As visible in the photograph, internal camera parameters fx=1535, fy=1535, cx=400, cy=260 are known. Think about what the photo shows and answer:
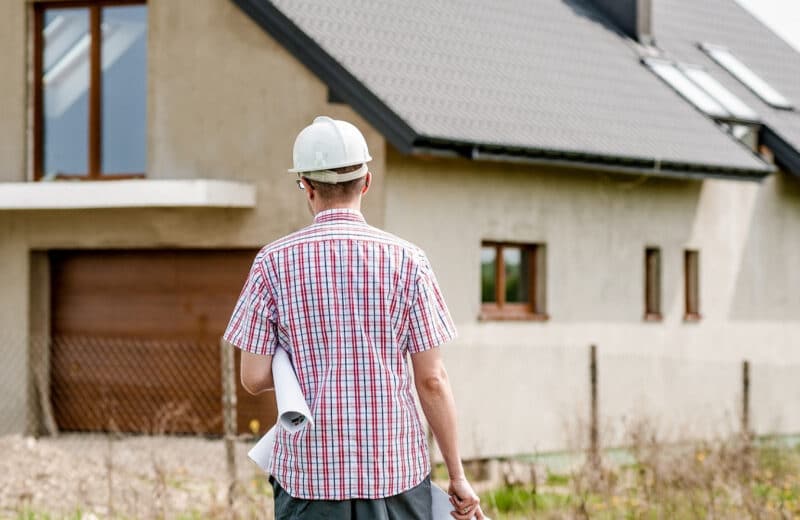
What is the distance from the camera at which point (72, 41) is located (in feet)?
49.1

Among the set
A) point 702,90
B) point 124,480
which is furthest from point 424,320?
point 702,90

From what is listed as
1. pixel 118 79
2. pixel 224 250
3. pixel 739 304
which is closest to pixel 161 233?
pixel 224 250

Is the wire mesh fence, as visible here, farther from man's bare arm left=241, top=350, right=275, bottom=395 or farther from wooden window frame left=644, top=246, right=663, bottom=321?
man's bare arm left=241, top=350, right=275, bottom=395

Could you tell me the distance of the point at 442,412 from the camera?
418 cm

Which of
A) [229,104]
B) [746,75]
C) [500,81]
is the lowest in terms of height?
[229,104]

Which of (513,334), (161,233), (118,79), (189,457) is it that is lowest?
(189,457)

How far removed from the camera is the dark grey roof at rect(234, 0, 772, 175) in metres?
13.5

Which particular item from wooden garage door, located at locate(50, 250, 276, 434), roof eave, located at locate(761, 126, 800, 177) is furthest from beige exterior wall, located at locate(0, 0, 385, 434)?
roof eave, located at locate(761, 126, 800, 177)

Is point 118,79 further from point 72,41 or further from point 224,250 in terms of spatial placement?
A: point 224,250

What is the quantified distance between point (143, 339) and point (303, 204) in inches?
90.9

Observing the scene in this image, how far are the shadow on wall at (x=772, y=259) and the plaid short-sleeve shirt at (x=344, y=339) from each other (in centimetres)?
1423

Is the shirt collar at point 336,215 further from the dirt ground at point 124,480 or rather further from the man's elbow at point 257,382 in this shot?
the dirt ground at point 124,480

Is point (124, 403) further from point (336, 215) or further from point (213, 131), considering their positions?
point (336, 215)

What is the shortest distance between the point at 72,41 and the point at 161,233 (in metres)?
2.17
